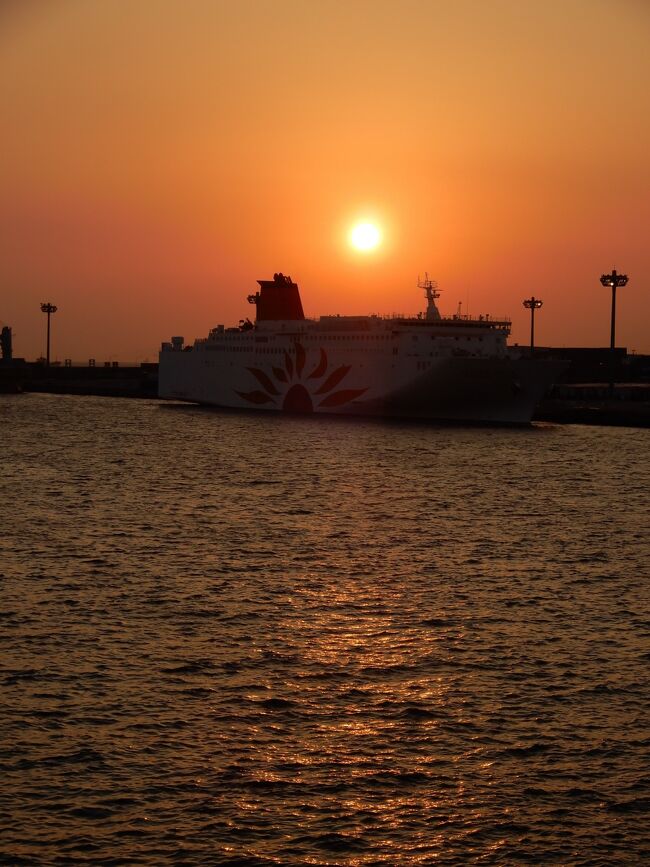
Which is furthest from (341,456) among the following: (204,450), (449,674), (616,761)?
(616,761)

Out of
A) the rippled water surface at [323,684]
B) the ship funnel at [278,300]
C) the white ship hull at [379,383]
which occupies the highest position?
the ship funnel at [278,300]

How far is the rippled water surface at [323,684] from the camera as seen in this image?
12992mm

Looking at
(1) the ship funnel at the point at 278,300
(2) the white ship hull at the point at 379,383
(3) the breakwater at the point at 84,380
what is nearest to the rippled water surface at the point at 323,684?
(2) the white ship hull at the point at 379,383

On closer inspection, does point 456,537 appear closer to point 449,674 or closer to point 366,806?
point 449,674

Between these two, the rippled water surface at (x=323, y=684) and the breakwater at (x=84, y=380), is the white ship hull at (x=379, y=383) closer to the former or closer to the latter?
the rippled water surface at (x=323, y=684)

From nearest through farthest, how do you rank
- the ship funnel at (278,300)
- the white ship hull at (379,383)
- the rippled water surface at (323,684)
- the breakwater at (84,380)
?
the rippled water surface at (323,684) < the white ship hull at (379,383) < the ship funnel at (278,300) < the breakwater at (84,380)

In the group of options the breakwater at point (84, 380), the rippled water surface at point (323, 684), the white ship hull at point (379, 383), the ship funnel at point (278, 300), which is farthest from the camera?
the breakwater at point (84, 380)

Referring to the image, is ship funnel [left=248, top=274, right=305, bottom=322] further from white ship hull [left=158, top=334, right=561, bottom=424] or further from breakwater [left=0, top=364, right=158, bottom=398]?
breakwater [left=0, top=364, right=158, bottom=398]

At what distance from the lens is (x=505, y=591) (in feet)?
83.2

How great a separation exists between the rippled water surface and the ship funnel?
70.6 metres

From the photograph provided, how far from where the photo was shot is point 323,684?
1809 cm

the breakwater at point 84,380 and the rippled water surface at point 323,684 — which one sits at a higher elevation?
the breakwater at point 84,380

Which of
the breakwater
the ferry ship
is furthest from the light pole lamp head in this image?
the breakwater

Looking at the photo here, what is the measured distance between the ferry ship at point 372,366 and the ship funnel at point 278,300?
0.09 metres
